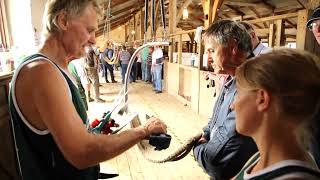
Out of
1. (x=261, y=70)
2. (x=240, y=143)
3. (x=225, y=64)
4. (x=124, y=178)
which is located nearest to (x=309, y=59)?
(x=261, y=70)

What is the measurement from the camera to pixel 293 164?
632 millimetres

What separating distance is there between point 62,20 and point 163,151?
4.96 feet

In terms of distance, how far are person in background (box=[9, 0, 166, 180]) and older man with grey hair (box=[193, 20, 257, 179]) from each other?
10.3 inches

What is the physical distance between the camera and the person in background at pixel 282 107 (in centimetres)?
62

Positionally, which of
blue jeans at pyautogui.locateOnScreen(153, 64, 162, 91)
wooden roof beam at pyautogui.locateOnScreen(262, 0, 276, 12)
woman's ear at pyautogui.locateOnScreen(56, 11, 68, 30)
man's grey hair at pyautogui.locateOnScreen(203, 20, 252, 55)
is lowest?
blue jeans at pyautogui.locateOnScreen(153, 64, 162, 91)

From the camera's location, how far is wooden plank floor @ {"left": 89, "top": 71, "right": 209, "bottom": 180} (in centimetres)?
277

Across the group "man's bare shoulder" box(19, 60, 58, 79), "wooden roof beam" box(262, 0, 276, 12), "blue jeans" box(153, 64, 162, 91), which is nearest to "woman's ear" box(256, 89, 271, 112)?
"man's bare shoulder" box(19, 60, 58, 79)

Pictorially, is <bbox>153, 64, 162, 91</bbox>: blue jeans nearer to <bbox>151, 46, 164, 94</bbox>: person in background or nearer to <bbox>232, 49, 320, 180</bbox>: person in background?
<bbox>151, 46, 164, 94</bbox>: person in background

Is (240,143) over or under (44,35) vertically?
under

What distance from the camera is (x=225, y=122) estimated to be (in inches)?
44.6

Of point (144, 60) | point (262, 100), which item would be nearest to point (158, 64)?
point (144, 60)

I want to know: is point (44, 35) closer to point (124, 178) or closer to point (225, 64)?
point (225, 64)

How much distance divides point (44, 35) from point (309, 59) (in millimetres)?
849

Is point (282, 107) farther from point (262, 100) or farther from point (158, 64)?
point (158, 64)
